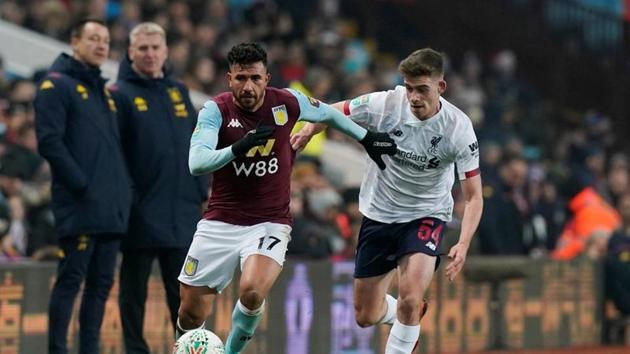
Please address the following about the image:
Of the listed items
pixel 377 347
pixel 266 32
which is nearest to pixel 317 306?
pixel 377 347

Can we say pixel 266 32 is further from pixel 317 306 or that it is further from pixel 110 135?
pixel 110 135

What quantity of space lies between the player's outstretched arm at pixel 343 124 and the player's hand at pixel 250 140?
81cm

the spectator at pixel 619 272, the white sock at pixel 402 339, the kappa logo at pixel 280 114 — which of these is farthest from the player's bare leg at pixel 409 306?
the spectator at pixel 619 272

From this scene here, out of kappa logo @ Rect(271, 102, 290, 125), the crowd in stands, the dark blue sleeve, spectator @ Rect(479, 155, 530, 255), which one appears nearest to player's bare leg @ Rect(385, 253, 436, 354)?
kappa logo @ Rect(271, 102, 290, 125)

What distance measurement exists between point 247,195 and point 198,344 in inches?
45.6

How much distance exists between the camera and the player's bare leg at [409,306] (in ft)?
33.1

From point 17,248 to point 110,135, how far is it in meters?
2.87

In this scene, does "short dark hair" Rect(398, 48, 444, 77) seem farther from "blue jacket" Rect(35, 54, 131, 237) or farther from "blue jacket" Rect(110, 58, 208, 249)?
"blue jacket" Rect(35, 54, 131, 237)

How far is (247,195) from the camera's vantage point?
9.71 meters

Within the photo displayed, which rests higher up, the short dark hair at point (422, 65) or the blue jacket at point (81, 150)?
the short dark hair at point (422, 65)

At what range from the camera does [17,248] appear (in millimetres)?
13023

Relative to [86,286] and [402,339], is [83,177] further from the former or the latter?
→ [402,339]

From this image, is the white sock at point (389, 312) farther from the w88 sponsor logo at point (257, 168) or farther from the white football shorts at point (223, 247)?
the w88 sponsor logo at point (257, 168)

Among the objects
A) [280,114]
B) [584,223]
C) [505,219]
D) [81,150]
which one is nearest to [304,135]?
[280,114]
